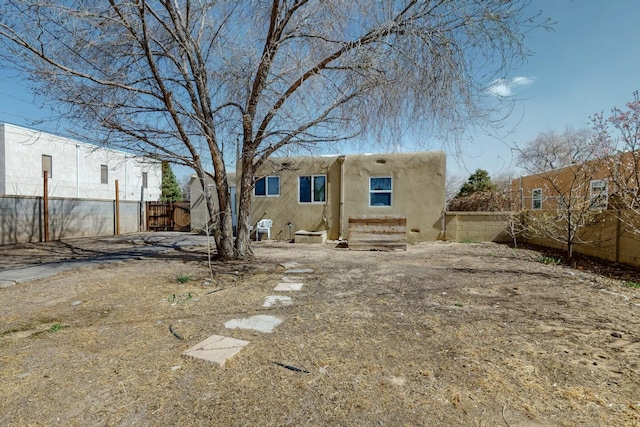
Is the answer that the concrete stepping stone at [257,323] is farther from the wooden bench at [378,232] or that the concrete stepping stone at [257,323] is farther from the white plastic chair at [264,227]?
the white plastic chair at [264,227]

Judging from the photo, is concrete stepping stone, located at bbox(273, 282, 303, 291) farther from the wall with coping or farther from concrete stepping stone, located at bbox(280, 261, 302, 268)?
the wall with coping

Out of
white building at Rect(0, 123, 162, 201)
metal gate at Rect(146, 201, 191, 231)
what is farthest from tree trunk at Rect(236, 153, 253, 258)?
metal gate at Rect(146, 201, 191, 231)

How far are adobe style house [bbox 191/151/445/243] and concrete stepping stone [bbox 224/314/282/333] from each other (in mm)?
7349

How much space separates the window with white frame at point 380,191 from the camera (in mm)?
10961

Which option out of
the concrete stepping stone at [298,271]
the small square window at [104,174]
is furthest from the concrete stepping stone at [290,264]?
the small square window at [104,174]

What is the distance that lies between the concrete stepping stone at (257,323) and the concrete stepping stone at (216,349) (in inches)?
11.4

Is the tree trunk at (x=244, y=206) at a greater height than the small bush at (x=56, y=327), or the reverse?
the tree trunk at (x=244, y=206)

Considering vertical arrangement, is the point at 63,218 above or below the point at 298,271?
above

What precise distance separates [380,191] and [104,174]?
18.6 metres

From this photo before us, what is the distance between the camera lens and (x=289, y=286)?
469cm

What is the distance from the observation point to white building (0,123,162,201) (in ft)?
49.3

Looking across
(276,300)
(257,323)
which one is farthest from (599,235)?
(257,323)

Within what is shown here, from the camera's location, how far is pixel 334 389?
2.05m

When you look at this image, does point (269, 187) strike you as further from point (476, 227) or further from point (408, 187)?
point (476, 227)
